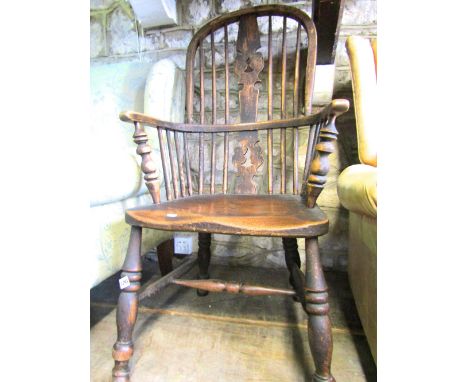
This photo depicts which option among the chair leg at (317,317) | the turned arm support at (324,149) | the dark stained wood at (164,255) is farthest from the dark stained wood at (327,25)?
the dark stained wood at (164,255)

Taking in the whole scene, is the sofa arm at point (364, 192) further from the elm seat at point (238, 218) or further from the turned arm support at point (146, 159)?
the turned arm support at point (146, 159)

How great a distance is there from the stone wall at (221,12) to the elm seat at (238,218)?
0.62 metres

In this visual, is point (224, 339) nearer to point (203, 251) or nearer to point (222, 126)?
point (203, 251)

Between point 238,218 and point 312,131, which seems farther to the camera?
point 312,131

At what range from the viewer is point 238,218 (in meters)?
0.56

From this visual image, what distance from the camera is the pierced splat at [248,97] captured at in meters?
0.97

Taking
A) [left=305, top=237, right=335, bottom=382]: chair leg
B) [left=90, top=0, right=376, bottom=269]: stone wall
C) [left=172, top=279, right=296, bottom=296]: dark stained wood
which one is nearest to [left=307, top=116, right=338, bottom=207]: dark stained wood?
[left=305, top=237, right=335, bottom=382]: chair leg

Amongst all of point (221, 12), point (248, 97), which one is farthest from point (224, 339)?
point (221, 12)

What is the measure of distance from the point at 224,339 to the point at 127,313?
0.30m

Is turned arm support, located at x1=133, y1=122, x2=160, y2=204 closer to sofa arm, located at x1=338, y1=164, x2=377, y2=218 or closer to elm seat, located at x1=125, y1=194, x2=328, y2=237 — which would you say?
elm seat, located at x1=125, y1=194, x2=328, y2=237

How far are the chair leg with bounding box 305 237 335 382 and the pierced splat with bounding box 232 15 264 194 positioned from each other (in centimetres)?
44

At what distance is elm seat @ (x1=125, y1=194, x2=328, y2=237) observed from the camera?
52cm

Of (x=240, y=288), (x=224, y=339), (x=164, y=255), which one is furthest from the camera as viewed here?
(x=164, y=255)
